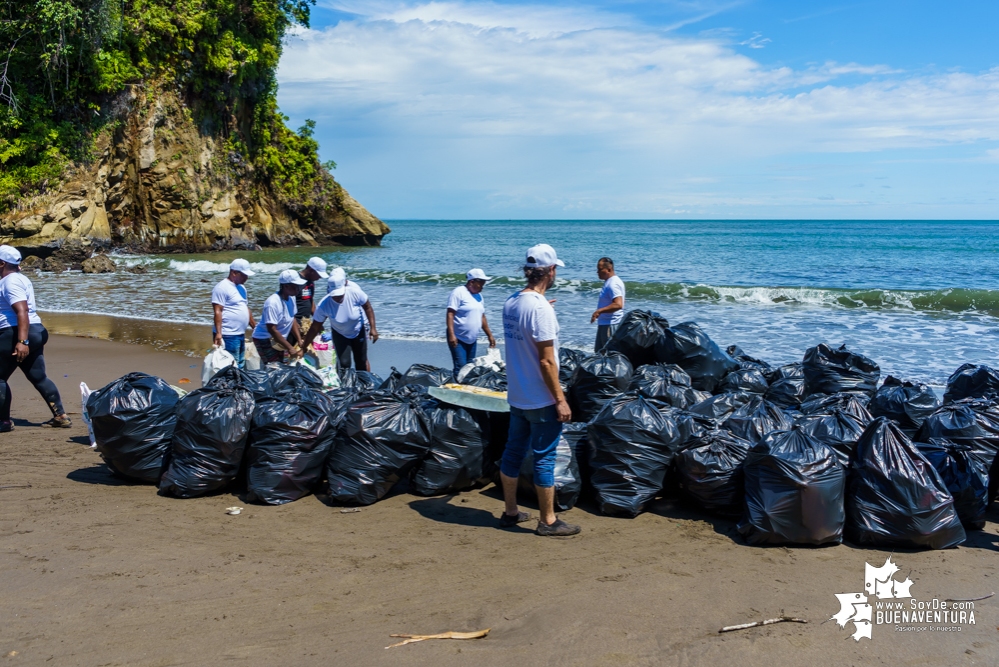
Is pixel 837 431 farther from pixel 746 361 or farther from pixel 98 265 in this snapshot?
pixel 98 265

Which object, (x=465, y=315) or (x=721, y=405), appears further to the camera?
(x=465, y=315)

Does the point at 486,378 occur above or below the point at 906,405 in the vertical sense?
below

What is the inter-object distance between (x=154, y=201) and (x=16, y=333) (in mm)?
23732

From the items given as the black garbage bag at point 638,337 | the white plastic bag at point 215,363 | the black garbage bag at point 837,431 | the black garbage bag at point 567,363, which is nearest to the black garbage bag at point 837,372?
the black garbage bag at point 638,337

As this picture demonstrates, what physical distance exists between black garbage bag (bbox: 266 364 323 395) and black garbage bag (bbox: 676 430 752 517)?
2.64m

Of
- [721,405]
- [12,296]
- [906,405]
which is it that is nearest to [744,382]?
[721,405]

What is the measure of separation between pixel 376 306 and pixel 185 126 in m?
16.0

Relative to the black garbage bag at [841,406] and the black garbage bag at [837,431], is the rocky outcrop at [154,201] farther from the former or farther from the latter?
the black garbage bag at [837,431]

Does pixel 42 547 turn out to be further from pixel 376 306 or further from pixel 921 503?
pixel 376 306

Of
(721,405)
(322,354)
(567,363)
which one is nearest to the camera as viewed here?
(721,405)

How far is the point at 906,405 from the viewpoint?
4.99 m

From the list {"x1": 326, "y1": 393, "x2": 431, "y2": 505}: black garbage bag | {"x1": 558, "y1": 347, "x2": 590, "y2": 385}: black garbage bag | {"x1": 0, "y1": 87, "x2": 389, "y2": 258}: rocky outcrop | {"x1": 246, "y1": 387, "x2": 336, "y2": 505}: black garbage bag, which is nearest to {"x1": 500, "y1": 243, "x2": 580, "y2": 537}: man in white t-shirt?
{"x1": 326, "y1": 393, "x2": 431, "y2": 505}: black garbage bag

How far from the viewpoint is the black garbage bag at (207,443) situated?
14.5 feet

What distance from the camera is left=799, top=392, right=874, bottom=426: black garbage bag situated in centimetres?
493
